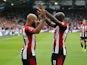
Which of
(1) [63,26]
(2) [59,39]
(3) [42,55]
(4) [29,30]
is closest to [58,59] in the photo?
(2) [59,39]

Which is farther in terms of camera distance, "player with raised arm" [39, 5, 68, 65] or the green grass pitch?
the green grass pitch

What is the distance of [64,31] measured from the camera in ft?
36.5

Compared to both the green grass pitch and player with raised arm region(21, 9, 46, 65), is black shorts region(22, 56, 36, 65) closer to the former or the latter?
player with raised arm region(21, 9, 46, 65)

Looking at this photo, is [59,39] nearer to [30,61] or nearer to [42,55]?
[30,61]

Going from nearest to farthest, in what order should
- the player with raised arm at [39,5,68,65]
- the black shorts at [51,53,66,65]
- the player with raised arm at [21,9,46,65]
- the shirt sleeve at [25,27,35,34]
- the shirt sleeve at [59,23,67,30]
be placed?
the shirt sleeve at [25,27,35,34] < the player with raised arm at [21,9,46,65] < the shirt sleeve at [59,23,67,30] < the player with raised arm at [39,5,68,65] < the black shorts at [51,53,66,65]

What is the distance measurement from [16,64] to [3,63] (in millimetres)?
745

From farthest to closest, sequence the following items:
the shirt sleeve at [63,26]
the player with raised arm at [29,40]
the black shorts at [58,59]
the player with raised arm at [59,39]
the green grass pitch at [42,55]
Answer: the green grass pitch at [42,55] < the black shorts at [58,59] < the player with raised arm at [59,39] < the shirt sleeve at [63,26] < the player with raised arm at [29,40]

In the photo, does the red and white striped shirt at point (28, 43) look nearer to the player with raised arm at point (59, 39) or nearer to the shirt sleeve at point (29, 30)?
the shirt sleeve at point (29, 30)

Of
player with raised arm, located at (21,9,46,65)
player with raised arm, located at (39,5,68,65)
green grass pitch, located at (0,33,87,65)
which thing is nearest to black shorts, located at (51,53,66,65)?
player with raised arm, located at (39,5,68,65)

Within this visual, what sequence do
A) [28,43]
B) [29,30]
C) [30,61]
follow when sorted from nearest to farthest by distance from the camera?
1. [29,30]
2. [30,61]
3. [28,43]

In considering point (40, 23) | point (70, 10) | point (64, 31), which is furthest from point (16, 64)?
point (70, 10)

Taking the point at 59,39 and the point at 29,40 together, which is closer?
the point at 29,40

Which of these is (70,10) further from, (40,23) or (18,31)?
(40,23)

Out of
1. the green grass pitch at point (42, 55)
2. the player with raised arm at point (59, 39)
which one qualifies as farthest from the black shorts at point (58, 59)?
the green grass pitch at point (42, 55)
